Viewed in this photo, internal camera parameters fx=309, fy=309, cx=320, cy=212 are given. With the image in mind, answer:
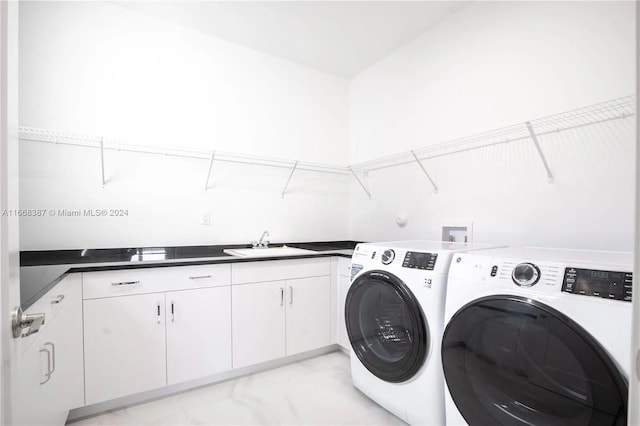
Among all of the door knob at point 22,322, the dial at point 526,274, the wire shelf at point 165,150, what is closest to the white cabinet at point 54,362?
the door knob at point 22,322

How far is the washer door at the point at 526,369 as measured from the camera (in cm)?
90

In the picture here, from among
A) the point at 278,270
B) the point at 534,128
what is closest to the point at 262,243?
the point at 278,270

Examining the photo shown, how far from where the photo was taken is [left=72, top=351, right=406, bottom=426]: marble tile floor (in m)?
1.66

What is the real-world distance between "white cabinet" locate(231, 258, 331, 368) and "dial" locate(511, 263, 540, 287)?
1439 mm

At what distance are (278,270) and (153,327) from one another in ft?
2.70

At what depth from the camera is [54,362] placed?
4.18 ft

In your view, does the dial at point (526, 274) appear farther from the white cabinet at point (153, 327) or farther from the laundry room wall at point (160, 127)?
the laundry room wall at point (160, 127)

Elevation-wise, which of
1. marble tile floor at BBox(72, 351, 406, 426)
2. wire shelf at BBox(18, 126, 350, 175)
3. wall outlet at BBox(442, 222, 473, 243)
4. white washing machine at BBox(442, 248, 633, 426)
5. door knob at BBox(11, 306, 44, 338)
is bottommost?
marble tile floor at BBox(72, 351, 406, 426)

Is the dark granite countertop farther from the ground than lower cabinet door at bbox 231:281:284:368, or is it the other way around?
the dark granite countertop

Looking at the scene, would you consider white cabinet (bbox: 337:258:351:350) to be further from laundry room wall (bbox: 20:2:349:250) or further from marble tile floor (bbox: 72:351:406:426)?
laundry room wall (bbox: 20:2:349:250)

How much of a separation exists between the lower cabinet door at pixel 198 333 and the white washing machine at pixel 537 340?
4.38ft

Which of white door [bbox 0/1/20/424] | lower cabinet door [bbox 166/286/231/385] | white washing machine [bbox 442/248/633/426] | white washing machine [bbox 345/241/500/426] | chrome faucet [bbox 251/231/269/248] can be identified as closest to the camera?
white door [bbox 0/1/20/424]

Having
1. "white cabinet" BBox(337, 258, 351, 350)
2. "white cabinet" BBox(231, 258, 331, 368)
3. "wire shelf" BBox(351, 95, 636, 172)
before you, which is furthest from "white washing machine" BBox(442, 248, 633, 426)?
"white cabinet" BBox(231, 258, 331, 368)

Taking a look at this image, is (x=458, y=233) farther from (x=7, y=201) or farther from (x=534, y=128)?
(x=7, y=201)
